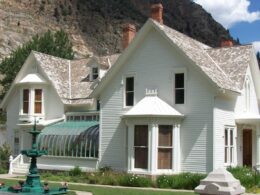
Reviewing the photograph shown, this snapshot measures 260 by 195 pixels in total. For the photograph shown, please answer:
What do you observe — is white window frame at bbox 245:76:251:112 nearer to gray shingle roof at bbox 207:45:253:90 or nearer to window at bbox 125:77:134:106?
gray shingle roof at bbox 207:45:253:90

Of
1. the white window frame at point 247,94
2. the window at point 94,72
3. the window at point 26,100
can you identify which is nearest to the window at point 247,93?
the white window frame at point 247,94

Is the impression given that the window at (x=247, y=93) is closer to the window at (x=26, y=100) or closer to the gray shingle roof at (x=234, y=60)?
the gray shingle roof at (x=234, y=60)

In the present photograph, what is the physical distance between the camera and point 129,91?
3164 cm

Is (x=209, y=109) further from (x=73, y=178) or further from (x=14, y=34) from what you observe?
(x=14, y=34)

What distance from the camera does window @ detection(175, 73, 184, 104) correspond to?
29609 mm

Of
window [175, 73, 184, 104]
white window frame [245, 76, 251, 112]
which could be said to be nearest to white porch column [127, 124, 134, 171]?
window [175, 73, 184, 104]

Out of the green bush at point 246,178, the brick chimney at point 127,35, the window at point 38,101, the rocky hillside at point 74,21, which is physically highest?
the rocky hillside at point 74,21

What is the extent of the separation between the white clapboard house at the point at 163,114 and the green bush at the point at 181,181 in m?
1.24

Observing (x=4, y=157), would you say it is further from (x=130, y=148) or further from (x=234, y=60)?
(x=234, y=60)

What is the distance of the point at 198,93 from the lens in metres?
28.8

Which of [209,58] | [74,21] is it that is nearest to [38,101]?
[209,58]

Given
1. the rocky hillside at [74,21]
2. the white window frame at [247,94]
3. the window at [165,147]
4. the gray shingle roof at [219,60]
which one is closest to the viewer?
the window at [165,147]

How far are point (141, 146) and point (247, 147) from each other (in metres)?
8.39

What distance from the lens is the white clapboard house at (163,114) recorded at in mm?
28484
